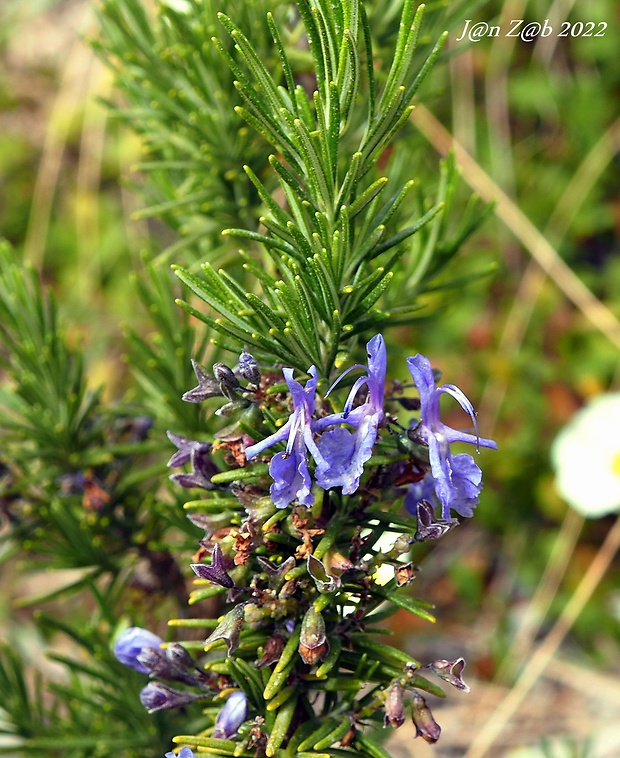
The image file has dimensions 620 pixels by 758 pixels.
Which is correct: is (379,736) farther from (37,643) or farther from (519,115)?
(519,115)

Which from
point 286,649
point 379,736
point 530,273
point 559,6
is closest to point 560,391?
point 530,273

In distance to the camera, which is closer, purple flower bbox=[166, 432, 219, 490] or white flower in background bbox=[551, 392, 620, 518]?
purple flower bbox=[166, 432, 219, 490]

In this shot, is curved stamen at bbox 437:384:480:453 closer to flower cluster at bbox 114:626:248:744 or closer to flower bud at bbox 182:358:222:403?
flower bud at bbox 182:358:222:403

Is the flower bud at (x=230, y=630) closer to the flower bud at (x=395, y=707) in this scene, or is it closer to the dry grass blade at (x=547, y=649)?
the flower bud at (x=395, y=707)

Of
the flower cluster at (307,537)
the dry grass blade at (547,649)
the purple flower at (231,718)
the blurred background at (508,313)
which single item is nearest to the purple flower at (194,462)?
the flower cluster at (307,537)

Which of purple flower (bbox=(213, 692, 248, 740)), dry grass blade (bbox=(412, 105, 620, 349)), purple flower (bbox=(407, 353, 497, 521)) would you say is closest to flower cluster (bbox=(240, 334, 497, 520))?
purple flower (bbox=(407, 353, 497, 521))
